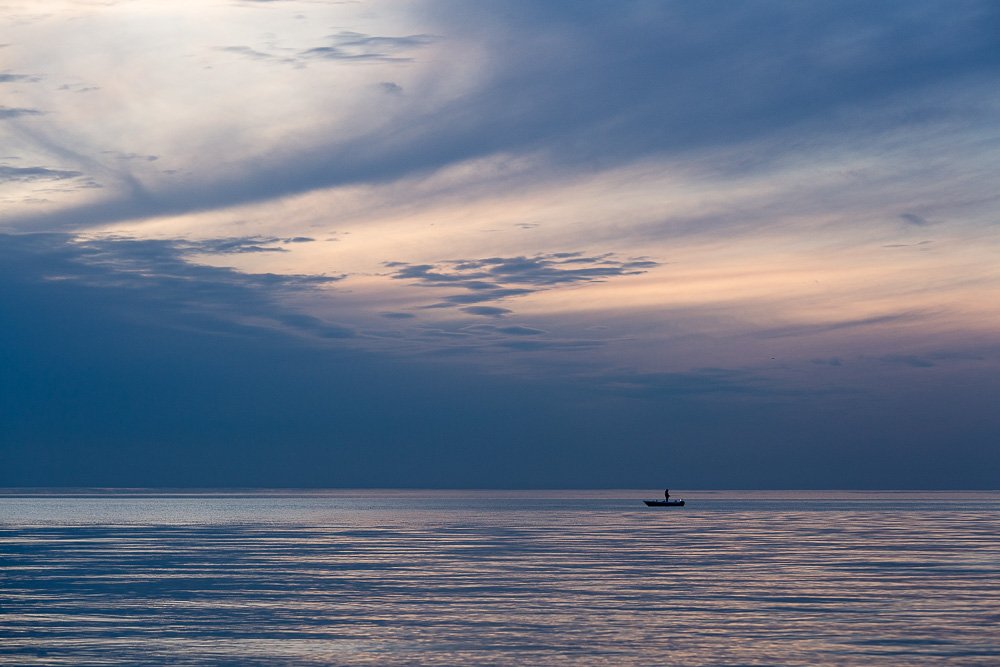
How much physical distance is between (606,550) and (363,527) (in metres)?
48.1

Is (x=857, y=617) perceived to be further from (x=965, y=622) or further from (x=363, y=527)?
(x=363, y=527)

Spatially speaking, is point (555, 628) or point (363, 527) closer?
point (555, 628)

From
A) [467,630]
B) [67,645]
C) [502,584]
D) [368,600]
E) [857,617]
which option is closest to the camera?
[67,645]

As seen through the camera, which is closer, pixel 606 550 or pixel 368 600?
pixel 368 600

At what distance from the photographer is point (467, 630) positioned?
39562mm

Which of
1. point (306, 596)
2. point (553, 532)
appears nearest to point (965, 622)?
point (306, 596)

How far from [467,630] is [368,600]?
32.8ft

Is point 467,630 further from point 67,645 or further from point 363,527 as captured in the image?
point 363,527

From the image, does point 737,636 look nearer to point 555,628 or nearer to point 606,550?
point 555,628

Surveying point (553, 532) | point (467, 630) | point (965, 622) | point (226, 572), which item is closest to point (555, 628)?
point (467, 630)

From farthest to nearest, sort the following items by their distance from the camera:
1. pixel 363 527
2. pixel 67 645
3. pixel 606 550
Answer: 1. pixel 363 527
2. pixel 606 550
3. pixel 67 645

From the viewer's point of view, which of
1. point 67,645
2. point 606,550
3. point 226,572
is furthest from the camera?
point 606,550

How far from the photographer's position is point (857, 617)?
42656 mm

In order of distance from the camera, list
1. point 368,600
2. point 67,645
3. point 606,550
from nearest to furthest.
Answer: point 67,645
point 368,600
point 606,550
